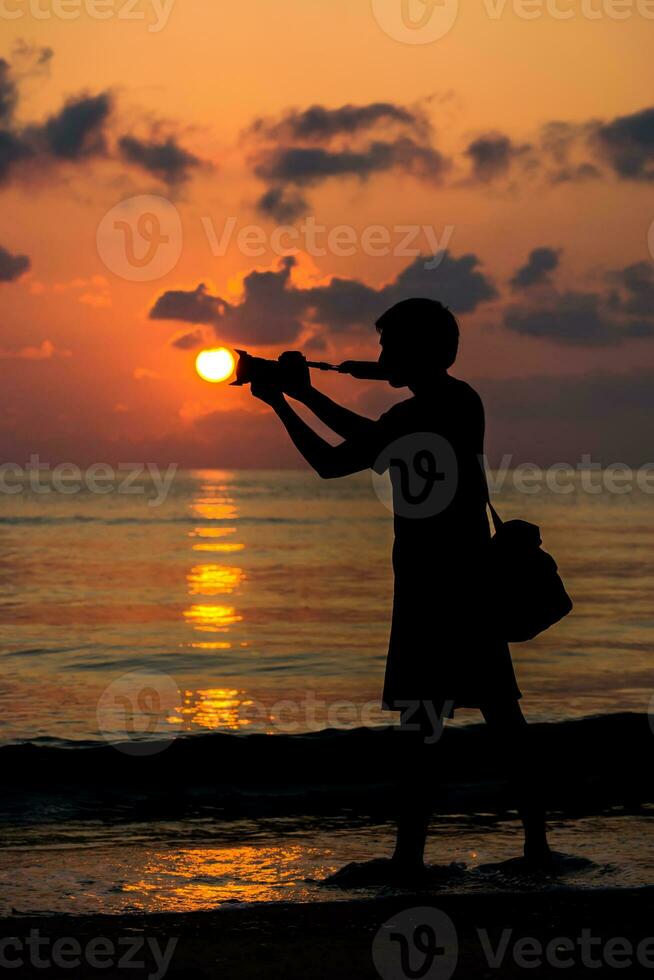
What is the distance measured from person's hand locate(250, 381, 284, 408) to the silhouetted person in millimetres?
28

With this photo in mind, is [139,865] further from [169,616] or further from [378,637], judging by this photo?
[169,616]

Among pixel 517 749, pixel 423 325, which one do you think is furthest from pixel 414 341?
pixel 517 749

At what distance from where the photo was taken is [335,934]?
4.06 metres

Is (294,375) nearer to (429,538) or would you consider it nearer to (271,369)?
(271,369)

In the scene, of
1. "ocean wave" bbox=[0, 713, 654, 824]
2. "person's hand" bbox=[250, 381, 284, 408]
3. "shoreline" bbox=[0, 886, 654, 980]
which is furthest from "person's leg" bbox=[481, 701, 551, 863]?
"ocean wave" bbox=[0, 713, 654, 824]

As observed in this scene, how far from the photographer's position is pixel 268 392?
4594mm

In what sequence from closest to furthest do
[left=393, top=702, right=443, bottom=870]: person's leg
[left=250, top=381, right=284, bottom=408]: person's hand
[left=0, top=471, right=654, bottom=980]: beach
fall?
[left=0, top=471, right=654, bottom=980]: beach, [left=250, top=381, right=284, bottom=408]: person's hand, [left=393, top=702, right=443, bottom=870]: person's leg

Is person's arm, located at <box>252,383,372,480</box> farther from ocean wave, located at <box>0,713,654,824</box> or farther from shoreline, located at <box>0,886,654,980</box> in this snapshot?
ocean wave, located at <box>0,713,654,824</box>

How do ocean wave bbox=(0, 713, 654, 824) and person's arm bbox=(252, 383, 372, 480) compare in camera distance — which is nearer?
person's arm bbox=(252, 383, 372, 480)

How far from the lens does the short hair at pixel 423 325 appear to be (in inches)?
188

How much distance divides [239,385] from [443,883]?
2.17 m

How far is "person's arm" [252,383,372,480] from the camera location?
4.59 metres

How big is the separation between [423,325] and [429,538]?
0.85 metres

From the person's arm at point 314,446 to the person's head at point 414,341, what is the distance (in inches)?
14.4
